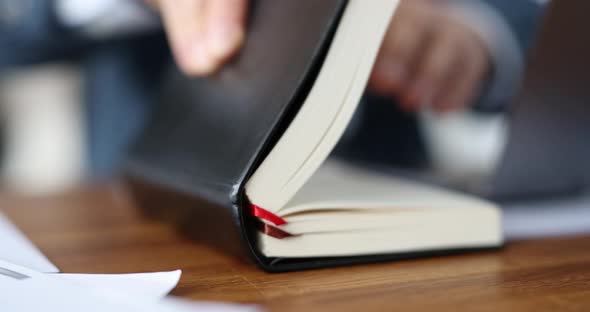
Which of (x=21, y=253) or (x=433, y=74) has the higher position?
(x=433, y=74)

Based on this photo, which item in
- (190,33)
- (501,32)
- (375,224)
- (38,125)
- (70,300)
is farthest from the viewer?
(38,125)

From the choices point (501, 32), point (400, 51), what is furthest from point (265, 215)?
point (501, 32)

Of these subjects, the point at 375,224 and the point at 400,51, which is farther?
the point at 400,51

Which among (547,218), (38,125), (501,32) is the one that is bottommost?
(547,218)

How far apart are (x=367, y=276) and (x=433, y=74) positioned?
1.59 feet

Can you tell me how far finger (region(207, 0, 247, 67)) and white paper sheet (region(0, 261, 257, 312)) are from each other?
225 millimetres

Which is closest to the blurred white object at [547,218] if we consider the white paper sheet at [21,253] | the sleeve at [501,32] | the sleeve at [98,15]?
the sleeve at [501,32]

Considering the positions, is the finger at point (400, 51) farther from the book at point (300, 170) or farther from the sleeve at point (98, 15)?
the sleeve at point (98, 15)

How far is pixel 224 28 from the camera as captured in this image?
50 centimetres

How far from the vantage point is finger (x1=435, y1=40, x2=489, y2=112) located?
83cm

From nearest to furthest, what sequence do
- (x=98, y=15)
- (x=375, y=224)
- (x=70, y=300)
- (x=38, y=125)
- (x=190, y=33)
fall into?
(x=70, y=300) → (x=375, y=224) → (x=190, y=33) → (x=98, y=15) → (x=38, y=125)

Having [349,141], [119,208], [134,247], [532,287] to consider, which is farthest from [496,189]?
[349,141]

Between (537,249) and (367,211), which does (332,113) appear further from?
(537,249)

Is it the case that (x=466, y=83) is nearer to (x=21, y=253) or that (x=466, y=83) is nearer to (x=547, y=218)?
(x=547, y=218)
